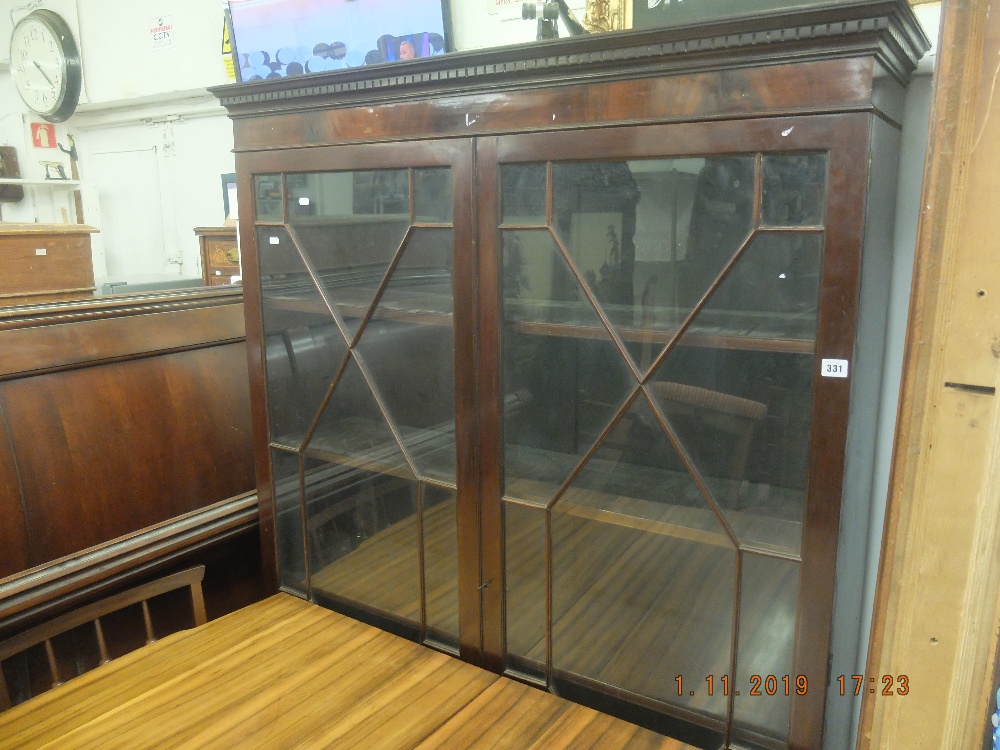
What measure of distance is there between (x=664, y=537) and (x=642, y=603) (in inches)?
4.5

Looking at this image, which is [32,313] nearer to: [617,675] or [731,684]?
[617,675]

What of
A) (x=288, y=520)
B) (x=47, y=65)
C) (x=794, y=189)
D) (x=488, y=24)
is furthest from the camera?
(x=47, y=65)

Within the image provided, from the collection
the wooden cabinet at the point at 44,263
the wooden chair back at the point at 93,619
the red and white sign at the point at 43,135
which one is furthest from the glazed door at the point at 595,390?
the red and white sign at the point at 43,135

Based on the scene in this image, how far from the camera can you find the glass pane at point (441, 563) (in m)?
1.21

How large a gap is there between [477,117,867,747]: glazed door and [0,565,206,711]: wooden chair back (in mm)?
604

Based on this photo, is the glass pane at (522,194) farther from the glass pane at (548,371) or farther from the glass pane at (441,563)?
the glass pane at (441,563)

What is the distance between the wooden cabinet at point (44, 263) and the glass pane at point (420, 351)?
195 cm

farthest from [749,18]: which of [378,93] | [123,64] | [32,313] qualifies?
[123,64]

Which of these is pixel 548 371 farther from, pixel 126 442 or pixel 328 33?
pixel 328 33

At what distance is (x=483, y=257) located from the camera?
109cm

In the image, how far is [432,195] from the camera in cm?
113

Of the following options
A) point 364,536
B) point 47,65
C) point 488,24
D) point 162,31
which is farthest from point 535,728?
point 47,65

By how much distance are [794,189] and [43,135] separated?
4.10 m

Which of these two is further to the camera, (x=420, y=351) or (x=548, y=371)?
(x=420, y=351)
